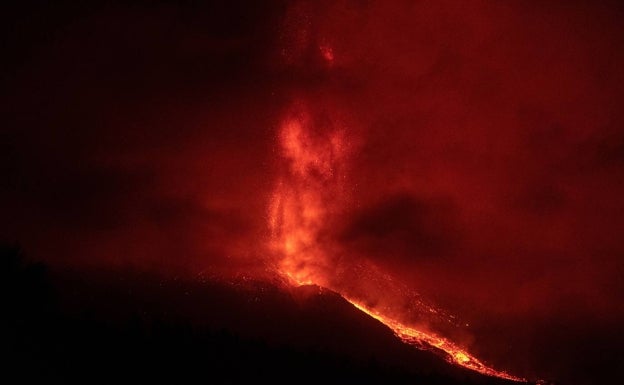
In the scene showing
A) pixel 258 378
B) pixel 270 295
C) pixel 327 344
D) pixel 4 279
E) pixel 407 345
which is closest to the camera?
pixel 4 279

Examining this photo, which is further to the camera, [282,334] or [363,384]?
[282,334]

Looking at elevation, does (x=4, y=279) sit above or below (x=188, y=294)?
below

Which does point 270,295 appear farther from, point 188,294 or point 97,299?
point 97,299

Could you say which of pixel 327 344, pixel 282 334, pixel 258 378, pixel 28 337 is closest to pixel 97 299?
pixel 282 334

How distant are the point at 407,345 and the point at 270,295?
12075 millimetres

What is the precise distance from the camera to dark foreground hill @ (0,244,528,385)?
847 inches

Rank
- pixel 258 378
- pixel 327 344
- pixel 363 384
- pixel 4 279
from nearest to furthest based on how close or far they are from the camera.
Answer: pixel 4 279, pixel 258 378, pixel 363 384, pixel 327 344

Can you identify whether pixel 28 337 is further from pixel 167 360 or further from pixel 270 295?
pixel 270 295

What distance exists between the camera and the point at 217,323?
55406mm

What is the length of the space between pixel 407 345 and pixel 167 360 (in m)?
32.8

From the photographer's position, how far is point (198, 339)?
112ft

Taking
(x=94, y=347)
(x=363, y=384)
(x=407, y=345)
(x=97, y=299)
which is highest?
(x=407, y=345)

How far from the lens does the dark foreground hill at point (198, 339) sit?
70.6 feet

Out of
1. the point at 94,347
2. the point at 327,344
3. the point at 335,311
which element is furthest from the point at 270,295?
the point at 94,347
